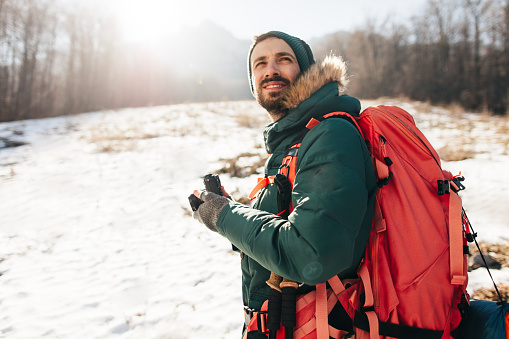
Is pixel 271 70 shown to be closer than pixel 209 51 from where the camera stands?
Yes

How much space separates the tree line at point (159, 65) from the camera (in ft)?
60.7

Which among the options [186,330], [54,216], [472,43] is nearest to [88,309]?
[186,330]

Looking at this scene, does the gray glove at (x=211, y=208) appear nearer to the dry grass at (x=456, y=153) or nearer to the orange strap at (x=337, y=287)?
the orange strap at (x=337, y=287)

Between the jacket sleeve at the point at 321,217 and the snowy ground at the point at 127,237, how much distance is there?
6.28ft

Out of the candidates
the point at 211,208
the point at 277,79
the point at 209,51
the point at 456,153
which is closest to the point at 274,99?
the point at 277,79

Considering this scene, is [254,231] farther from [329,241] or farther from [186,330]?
[186,330]

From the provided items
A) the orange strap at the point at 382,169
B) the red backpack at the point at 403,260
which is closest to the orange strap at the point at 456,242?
the red backpack at the point at 403,260

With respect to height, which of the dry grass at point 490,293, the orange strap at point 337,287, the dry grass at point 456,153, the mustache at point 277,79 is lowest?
the dry grass at point 490,293

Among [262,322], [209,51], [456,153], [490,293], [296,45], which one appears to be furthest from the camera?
[209,51]

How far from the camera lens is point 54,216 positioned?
4754 millimetres

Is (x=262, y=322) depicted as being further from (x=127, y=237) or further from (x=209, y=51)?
(x=209, y=51)

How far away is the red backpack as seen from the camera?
103 cm

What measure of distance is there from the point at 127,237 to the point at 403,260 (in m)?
4.17

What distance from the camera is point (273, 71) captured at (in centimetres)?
161
